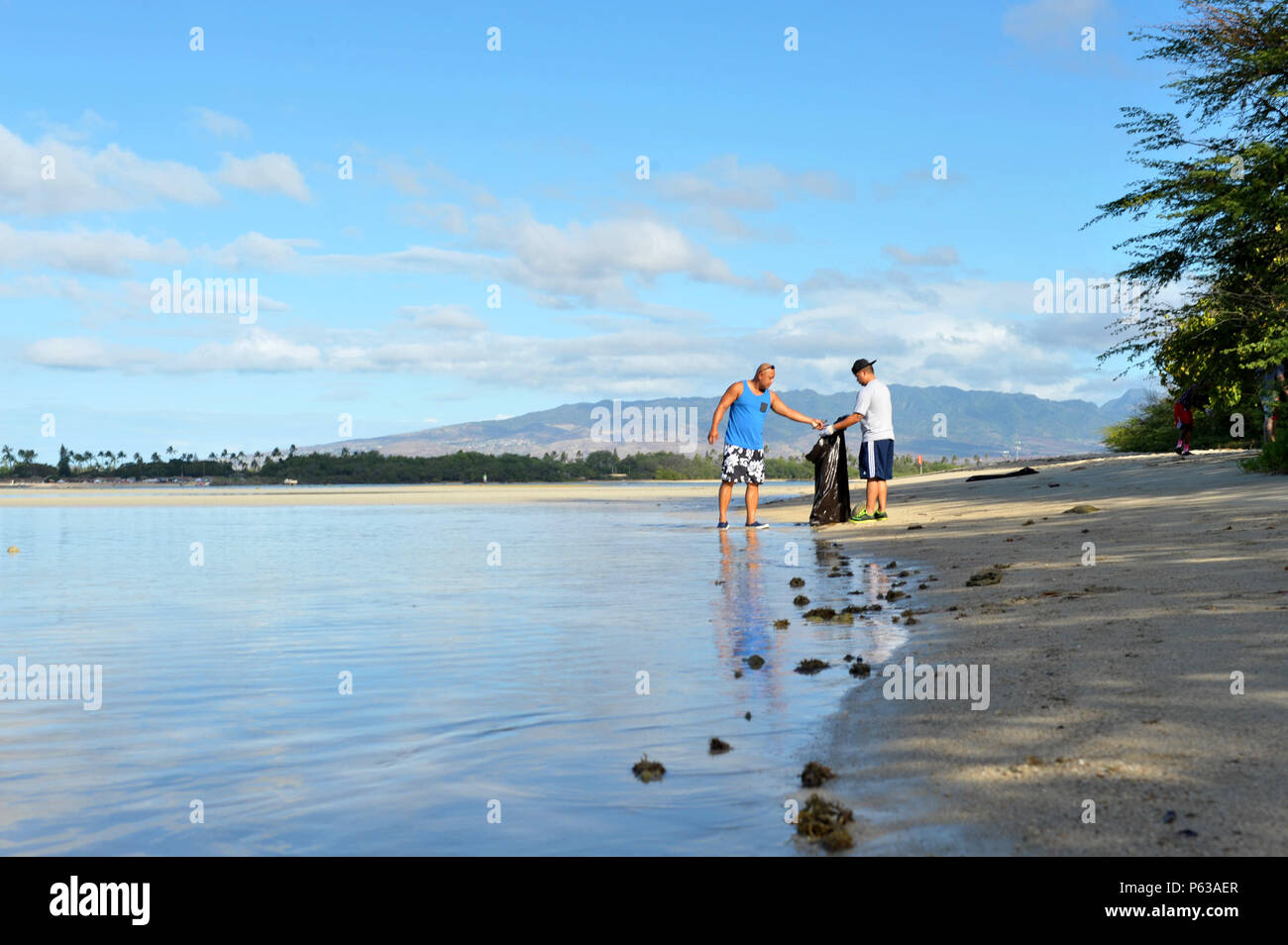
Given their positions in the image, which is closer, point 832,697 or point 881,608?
point 832,697

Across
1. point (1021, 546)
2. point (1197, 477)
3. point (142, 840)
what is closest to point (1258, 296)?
point (1197, 477)

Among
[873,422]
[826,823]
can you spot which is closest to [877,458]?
[873,422]

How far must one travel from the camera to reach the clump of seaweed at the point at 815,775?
12.1 feet

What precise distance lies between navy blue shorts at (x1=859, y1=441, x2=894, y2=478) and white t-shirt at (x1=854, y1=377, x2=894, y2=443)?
0.12 meters

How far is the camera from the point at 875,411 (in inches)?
640

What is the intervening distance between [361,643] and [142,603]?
3.79 meters

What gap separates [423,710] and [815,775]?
224 centimetres

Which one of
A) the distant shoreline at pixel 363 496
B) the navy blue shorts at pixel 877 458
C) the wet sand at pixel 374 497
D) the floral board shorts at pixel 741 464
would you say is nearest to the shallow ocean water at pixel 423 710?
the navy blue shorts at pixel 877 458

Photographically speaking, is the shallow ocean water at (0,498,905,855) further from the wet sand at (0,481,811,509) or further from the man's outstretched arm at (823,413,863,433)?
the wet sand at (0,481,811,509)

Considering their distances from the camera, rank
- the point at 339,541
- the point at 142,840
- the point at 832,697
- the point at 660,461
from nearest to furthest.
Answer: the point at 142,840 → the point at 832,697 → the point at 339,541 → the point at 660,461

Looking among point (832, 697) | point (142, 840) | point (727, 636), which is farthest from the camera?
point (727, 636)

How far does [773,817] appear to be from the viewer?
134 inches
